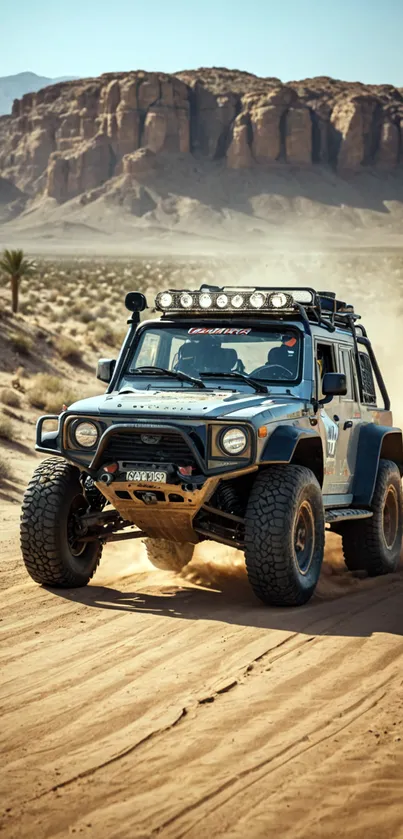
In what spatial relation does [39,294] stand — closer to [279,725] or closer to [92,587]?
[92,587]

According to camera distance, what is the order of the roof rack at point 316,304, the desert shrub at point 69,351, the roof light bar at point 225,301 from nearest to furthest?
the roof light bar at point 225,301
the roof rack at point 316,304
the desert shrub at point 69,351

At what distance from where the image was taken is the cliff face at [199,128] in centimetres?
15975

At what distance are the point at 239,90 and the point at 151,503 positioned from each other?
590 ft

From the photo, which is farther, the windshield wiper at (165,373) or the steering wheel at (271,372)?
the steering wheel at (271,372)

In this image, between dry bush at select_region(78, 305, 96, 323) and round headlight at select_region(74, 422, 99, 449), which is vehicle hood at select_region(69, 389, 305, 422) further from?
dry bush at select_region(78, 305, 96, 323)

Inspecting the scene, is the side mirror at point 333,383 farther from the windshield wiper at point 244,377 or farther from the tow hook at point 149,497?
the tow hook at point 149,497

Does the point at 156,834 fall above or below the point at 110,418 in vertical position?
below

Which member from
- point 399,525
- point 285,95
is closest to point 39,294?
point 399,525

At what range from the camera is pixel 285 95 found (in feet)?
551

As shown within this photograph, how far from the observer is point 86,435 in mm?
7742

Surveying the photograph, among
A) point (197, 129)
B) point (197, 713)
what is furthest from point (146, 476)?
point (197, 129)

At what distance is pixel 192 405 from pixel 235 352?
3.98ft

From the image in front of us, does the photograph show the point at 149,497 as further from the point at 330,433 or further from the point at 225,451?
the point at 330,433

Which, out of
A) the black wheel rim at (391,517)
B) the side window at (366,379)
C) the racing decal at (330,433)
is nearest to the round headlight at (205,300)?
the racing decal at (330,433)
